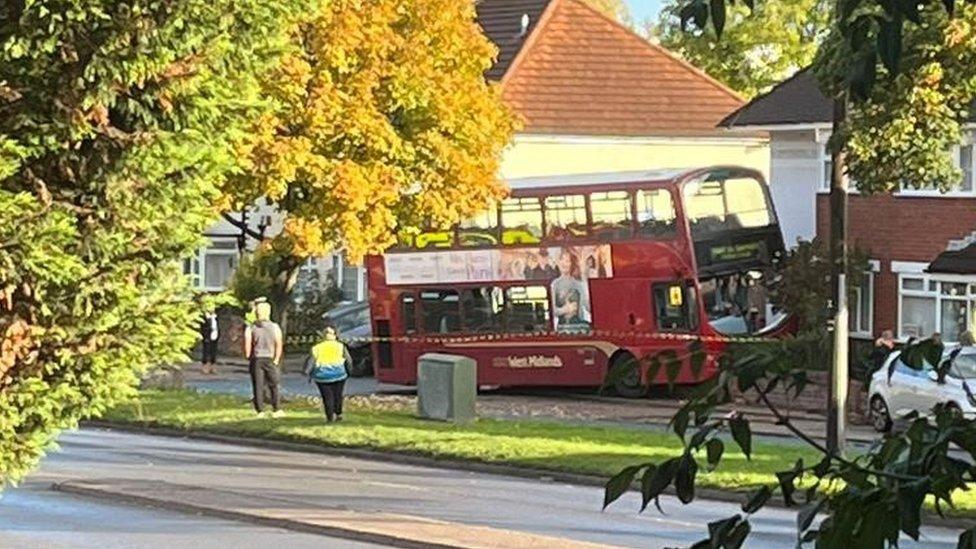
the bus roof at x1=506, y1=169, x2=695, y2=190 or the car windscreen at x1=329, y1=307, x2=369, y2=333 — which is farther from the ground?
the bus roof at x1=506, y1=169, x2=695, y2=190

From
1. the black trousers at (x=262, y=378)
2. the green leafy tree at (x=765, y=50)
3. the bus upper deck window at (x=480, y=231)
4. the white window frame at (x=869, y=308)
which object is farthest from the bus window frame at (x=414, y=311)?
the green leafy tree at (x=765, y=50)

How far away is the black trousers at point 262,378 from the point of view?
3138cm

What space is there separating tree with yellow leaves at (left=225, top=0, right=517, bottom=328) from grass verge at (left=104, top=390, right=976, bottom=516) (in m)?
2.72

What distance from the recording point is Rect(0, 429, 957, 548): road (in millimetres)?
18938

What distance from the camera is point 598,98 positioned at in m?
55.9

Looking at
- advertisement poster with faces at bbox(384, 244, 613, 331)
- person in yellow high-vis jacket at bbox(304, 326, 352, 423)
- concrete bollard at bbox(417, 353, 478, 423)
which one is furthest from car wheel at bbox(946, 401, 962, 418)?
advertisement poster with faces at bbox(384, 244, 613, 331)

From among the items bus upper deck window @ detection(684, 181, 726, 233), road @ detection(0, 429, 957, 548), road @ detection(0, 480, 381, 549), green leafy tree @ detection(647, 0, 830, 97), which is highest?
green leafy tree @ detection(647, 0, 830, 97)

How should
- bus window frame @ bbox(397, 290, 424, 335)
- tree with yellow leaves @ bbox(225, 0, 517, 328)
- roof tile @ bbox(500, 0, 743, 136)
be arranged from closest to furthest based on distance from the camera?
1. tree with yellow leaves @ bbox(225, 0, 517, 328)
2. bus window frame @ bbox(397, 290, 424, 335)
3. roof tile @ bbox(500, 0, 743, 136)

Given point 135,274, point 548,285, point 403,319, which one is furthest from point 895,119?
point 403,319

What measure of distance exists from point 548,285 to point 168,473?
1705 cm

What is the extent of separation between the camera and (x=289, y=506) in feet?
Result: 67.4

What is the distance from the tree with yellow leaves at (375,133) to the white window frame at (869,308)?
32.4 feet

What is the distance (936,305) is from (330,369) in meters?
15.4

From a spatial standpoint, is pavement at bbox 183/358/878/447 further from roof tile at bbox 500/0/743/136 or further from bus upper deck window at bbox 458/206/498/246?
roof tile at bbox 500/0/743/136
